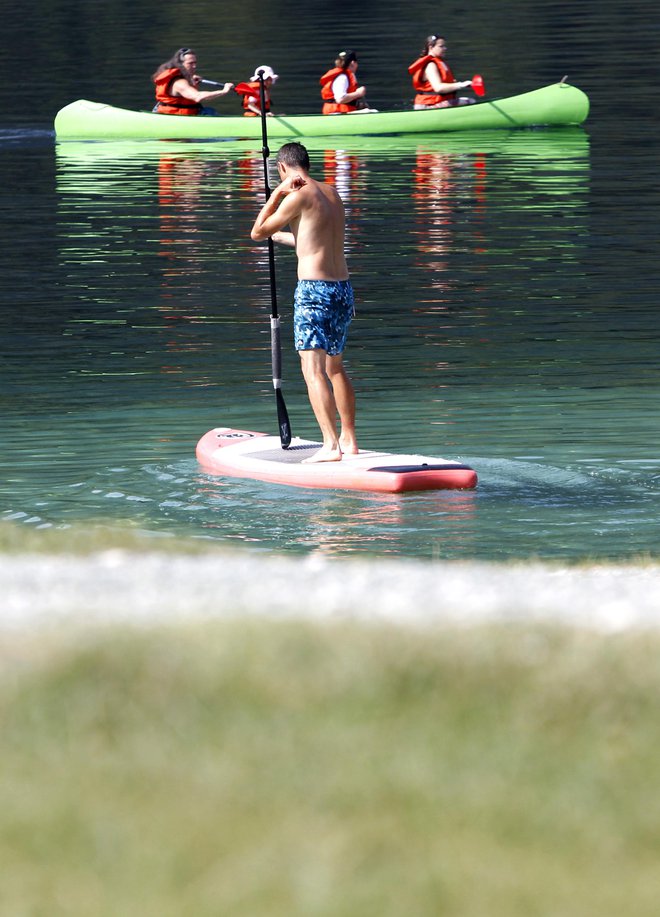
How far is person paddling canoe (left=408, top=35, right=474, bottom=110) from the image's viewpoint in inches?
1280

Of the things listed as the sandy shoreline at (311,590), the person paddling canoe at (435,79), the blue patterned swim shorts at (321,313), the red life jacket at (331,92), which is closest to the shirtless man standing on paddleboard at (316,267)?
the blue patterned swim shorts at (321,313)

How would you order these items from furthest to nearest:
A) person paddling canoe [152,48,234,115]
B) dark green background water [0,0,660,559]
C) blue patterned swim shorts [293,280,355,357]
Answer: person paddling canoe [152,48,234,115] → dark green background water [0,0,660,559] → blue patterned swim shorts [293,280,355,357]

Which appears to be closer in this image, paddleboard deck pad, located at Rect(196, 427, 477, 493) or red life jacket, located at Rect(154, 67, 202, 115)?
paddleboard deck pad, located at Rect(196, 427, 477, 493)

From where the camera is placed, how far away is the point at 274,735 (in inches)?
232

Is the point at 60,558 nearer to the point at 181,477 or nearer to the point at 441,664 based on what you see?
the point at 441,664

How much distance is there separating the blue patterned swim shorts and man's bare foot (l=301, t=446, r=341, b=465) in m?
0.65

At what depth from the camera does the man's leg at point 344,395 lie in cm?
1101

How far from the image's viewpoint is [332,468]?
11.1 metres

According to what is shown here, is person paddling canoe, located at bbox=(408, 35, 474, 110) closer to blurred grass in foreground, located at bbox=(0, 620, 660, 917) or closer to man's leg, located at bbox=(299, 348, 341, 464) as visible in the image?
man's leg, located at bbox=(299, 348, 341, 464)

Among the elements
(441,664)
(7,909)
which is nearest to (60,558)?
(441,664)

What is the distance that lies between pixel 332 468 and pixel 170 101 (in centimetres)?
2289

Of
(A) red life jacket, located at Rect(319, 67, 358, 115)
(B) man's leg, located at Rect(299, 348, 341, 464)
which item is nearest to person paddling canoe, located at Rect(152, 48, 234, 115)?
(A) red life jacket, located at Rect(319, 67, 358, 115)

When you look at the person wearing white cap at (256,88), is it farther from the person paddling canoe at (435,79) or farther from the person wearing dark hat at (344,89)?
the person paddling canoe at (435,79)

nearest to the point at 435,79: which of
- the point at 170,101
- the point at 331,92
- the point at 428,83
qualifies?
the point at 428,83
